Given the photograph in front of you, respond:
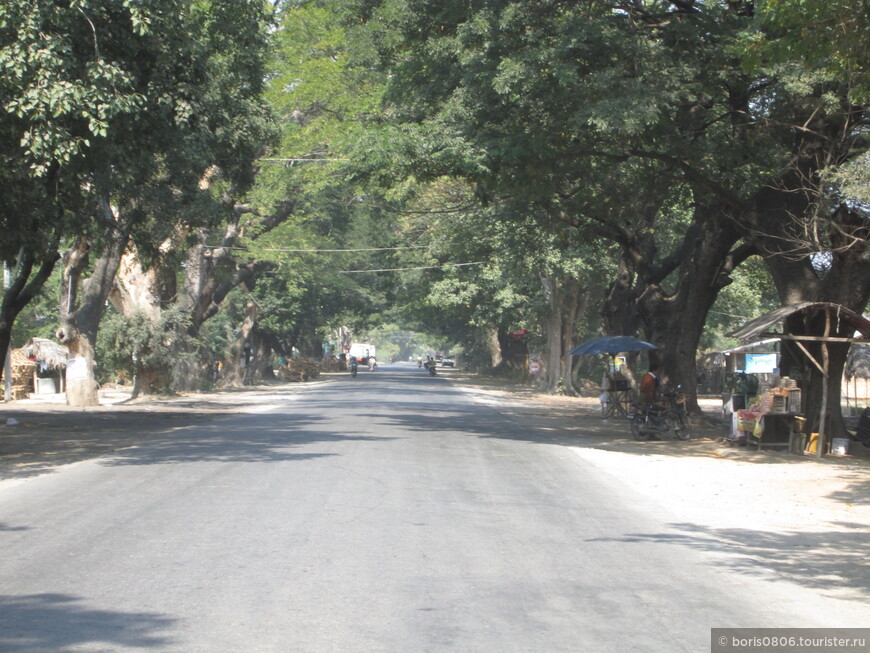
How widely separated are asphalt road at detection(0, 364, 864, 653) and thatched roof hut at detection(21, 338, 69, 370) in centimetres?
2608

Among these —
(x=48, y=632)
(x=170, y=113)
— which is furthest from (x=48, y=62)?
(x=48, y=632)

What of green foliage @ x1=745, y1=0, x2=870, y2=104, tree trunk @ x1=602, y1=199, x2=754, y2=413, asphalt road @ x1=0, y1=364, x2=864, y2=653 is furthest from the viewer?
tree trunk @ x1=602, y1=199, x2=754, y2=413

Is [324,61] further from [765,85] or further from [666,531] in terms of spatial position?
[666,531]

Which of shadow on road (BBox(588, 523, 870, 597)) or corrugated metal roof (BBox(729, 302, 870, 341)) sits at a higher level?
corrugated metal roof (BBox(729, 302, 870, 341))

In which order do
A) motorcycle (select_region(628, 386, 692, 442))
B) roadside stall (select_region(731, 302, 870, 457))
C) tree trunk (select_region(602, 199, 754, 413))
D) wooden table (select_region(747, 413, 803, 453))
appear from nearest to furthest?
1. roadside stall (select_region(731, 302, 870, 457))
2. wooden table (select_region(747, 413, 803, 453))
3. motorcycle (select_region(628, 386, 692, 442))
4. tree trunk (select_region(602, 199, 754, 413))

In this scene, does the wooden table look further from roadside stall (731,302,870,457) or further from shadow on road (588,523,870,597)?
shadow on road (588,523,870,597)

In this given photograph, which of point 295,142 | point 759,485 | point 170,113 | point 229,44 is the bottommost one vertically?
point 759,485

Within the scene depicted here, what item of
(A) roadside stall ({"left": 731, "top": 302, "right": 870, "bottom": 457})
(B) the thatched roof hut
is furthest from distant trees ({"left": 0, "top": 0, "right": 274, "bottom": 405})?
(B) the thatched roof hut

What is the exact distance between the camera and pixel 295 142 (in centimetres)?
3697

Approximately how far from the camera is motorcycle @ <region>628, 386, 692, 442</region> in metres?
21.5

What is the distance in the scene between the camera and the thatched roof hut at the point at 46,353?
38156 mm

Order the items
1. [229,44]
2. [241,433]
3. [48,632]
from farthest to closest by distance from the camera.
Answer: [241,433], [229,44], [48,632]

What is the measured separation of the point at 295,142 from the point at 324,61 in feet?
10.8

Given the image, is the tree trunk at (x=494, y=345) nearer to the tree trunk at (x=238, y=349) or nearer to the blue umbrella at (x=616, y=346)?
the tree trunk at (x=238, y=349)
